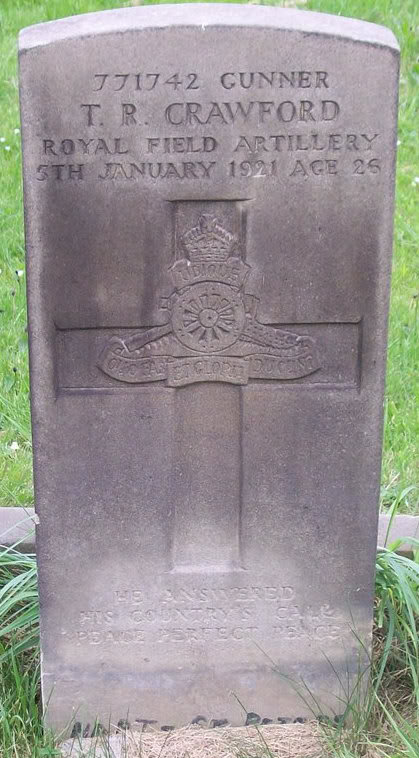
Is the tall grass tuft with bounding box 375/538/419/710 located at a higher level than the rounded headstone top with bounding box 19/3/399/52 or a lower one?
lower

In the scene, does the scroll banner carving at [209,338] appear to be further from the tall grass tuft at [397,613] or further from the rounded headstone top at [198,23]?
the tall grass tuft at [397,613]

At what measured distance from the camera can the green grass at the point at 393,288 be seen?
4.00 meters

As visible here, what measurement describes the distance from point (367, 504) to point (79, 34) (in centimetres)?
137

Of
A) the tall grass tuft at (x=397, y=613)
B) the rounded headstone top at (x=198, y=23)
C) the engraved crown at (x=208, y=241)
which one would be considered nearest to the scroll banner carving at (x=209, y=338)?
the engraved crown at (x=208, y=241)

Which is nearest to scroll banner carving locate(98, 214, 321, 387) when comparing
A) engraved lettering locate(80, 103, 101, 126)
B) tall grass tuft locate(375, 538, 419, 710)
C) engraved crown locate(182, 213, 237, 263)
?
engraved crown locate(182, 213, 237, 263)

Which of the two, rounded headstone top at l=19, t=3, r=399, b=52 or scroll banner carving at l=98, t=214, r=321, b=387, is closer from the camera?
rounded headstone top at l=19, t=3, r=399, b=52

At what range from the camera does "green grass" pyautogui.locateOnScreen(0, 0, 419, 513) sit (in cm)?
400

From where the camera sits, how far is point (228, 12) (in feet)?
8.16

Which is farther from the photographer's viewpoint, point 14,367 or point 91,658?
point 14,367

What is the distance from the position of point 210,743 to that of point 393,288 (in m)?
2.73

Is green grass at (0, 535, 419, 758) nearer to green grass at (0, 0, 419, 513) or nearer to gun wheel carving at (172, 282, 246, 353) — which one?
green grass at (0, 0, 419, 513)

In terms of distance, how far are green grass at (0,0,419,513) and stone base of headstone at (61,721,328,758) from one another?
2.54 ft

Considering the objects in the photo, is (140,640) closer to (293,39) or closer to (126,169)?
(126,169)

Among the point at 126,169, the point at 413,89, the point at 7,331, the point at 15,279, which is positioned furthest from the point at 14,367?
the point at 413,89
